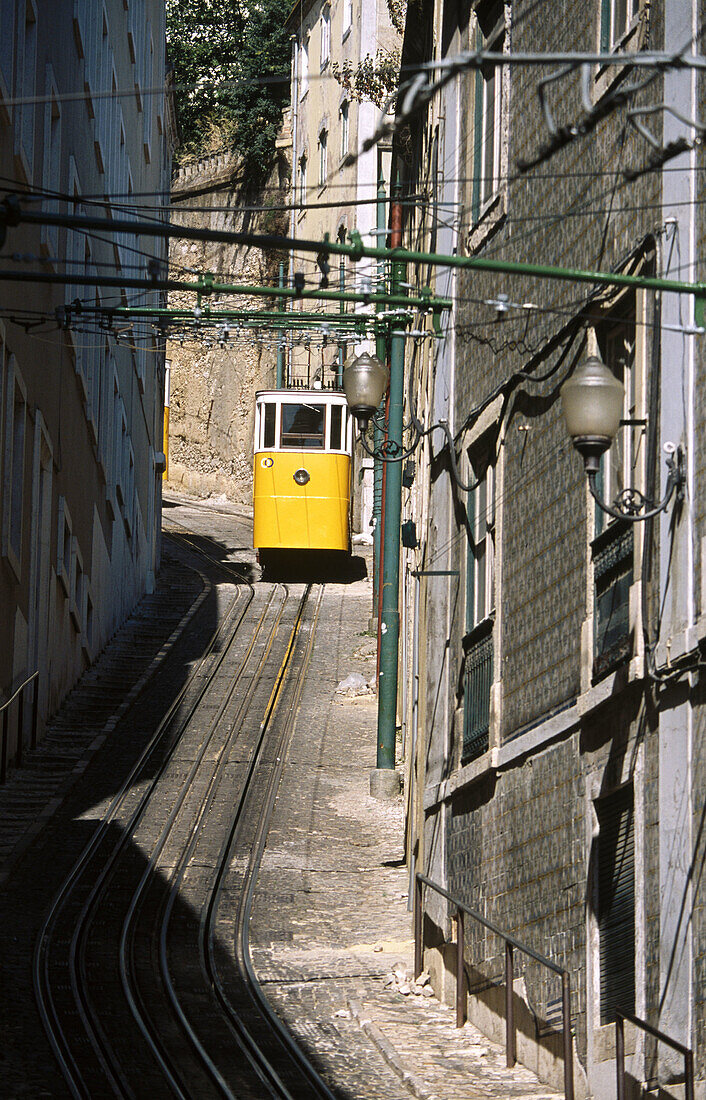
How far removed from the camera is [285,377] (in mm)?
54188

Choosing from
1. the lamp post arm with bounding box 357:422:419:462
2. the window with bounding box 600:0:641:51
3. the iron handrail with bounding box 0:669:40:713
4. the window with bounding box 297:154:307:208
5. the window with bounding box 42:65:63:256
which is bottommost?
the iron handrail with bounding box 0:669:40:713

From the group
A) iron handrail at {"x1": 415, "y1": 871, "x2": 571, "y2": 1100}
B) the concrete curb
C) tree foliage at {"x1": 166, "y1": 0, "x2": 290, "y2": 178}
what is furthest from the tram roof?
tree foliage at {"x1": 166, "y1": 0, "x2": 290, "y2": 178}

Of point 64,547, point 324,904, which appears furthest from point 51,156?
point 324,904

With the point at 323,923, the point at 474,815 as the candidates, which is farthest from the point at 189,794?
the point at 474,815

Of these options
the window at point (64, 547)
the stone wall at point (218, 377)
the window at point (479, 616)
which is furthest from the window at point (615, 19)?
the stone wall at point (218, 377)

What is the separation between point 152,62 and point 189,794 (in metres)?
24.7

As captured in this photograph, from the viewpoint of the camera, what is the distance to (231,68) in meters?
61.5

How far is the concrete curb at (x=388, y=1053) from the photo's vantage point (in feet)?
29.4

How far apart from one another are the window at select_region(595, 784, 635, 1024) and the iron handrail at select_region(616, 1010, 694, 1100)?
536 mm

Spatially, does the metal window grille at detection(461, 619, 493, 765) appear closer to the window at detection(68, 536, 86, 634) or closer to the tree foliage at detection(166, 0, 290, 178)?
the window at detection(68, 536, 86, 634)

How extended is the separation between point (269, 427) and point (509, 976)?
24.6 m

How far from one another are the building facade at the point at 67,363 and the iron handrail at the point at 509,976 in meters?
4.37

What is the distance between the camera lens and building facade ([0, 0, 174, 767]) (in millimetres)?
17516

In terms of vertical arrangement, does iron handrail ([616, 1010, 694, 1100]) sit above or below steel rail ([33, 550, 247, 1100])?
above
